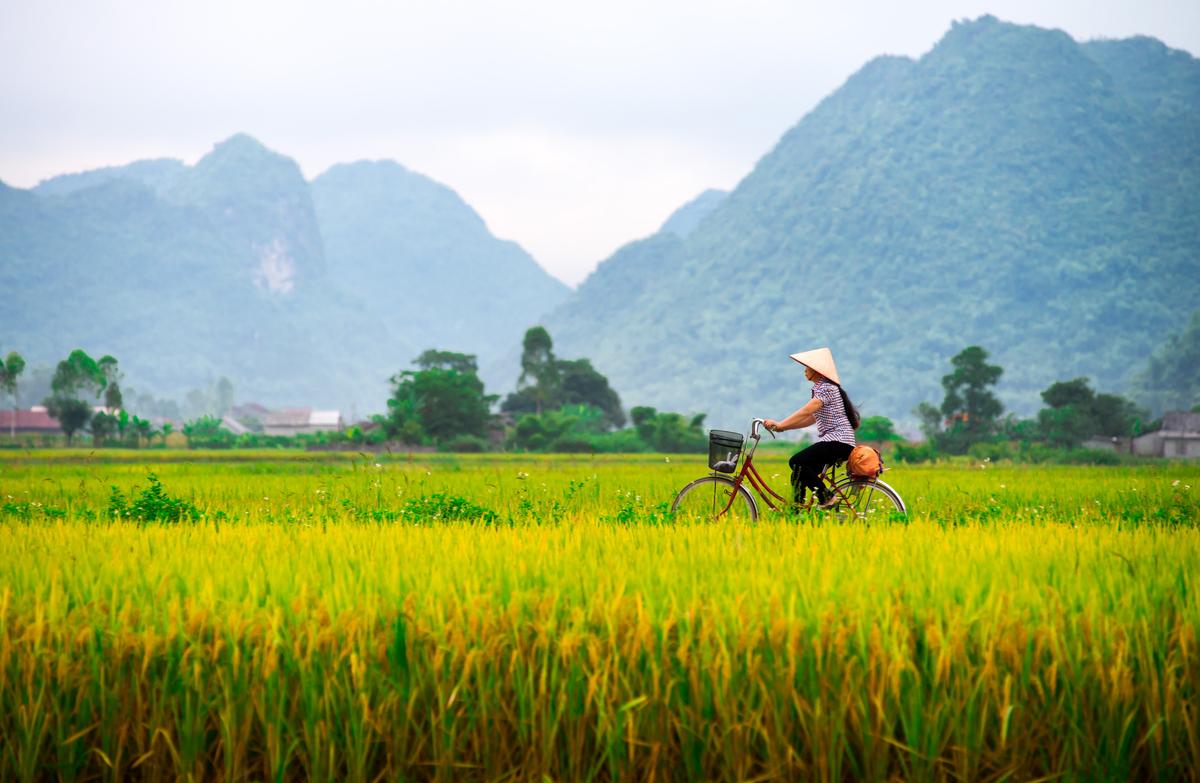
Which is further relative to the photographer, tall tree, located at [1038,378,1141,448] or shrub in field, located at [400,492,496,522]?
tall tree, located at [1038,378,1141,448]

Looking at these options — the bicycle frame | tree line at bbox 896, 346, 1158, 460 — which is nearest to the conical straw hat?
the bicycle frame

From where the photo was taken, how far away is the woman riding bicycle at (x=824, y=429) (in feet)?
34.4

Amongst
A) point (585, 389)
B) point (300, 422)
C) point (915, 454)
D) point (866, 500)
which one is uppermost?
point (585, 389)

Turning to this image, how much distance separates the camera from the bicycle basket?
9996 mm

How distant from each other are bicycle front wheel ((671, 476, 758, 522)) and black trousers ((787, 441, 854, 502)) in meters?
0.56

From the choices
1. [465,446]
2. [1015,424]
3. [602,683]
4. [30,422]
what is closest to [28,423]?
[30,422]

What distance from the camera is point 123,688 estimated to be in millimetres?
4793

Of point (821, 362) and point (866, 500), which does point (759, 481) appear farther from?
point (821, 362)

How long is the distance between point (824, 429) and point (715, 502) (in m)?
1.39

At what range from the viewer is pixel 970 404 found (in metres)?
70.2

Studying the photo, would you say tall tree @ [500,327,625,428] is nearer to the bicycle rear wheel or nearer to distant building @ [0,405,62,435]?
distant building @ [0,405,62,435]

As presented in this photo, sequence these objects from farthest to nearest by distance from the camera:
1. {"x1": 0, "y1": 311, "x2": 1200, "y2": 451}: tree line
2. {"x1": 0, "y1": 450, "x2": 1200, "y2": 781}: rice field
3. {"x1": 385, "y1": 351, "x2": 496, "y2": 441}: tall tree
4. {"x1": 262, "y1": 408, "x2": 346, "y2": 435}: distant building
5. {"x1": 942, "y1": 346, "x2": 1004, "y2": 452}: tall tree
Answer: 1. {"x1": 262, "y1": 408, "x2": 346, "y2": 435}: distant building
2. {"x1": 942, "y1": 346, "x2": 1004, "y2": 452}: tall tree
3. {"x1": 385, "y1": 351, "x2": 496, "y2": 441}: tall tree
4. {"x1": 0, "y1": 311, "x2": 1200, "y2": 451}: tree line
5. {"x1": 0, "y1": 450, "x2": 1200, "y2": 781}: rice field

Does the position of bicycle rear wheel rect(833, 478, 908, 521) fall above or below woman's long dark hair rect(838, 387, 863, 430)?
below

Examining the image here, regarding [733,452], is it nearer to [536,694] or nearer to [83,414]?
[536,694]
